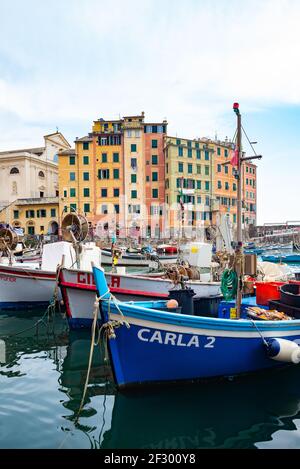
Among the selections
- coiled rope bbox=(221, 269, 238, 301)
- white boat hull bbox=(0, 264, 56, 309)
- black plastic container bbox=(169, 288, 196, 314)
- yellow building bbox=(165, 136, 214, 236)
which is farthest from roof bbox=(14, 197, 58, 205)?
coiled rope bbox=(221, 269, 238, 301)

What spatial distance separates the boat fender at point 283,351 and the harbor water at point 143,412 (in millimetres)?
942

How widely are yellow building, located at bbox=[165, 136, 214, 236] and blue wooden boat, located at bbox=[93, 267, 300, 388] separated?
160 ft

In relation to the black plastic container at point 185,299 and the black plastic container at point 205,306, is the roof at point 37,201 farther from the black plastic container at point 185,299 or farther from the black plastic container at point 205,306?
the black plastic container at point 185,299

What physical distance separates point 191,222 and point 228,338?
5180cm

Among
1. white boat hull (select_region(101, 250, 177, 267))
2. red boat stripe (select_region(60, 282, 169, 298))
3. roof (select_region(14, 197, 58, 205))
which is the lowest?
white boat hull (select_region(101, 250, 177, 267))

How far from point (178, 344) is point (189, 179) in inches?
2069

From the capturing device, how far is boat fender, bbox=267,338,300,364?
8.23m

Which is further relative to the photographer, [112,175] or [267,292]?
[112,175]

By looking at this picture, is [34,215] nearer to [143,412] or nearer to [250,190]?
[250,190]

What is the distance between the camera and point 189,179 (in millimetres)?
59094

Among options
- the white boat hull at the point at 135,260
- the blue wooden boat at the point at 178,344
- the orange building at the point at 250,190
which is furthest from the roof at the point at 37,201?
the blue wooden boat at the point at 178,344

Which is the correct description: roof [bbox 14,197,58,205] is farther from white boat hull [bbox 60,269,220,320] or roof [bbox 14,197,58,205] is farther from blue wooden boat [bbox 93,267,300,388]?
blue wooden boat [bbox 93,267,300,388]

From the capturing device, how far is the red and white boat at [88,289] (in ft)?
45.5

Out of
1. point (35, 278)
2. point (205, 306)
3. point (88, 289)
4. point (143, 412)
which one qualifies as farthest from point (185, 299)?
point (35, 278)
